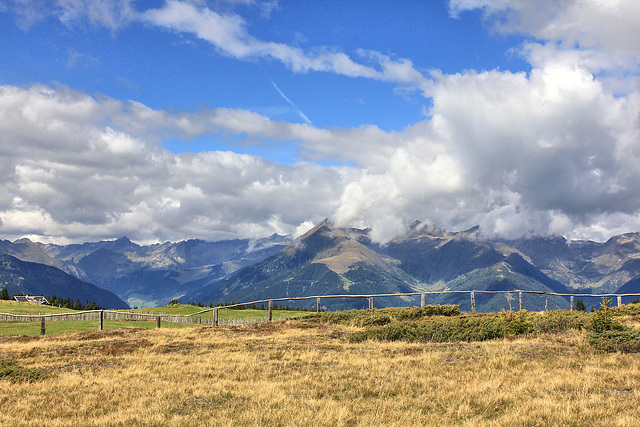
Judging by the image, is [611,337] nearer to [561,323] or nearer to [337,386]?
[561,323]

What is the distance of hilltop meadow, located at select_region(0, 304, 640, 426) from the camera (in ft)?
32.4

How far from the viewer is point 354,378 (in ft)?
44.8

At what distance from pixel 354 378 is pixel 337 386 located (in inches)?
45.6

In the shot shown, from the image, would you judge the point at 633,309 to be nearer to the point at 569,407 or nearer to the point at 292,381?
the point at 569,407

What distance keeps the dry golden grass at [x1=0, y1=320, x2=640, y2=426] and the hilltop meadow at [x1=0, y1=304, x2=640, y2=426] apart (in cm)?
5

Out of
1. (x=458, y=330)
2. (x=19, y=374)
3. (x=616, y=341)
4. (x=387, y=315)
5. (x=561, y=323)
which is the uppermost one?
(x=616, y=341)

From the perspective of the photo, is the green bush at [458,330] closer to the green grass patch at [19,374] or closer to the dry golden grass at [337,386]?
the dry golden grass at [337,386]

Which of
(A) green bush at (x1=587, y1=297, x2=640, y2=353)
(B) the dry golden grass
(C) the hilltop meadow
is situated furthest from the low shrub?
(A) green bush at (x1=587, y1=297, x2=640, y2=353)

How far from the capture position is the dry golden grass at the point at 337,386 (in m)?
9.77

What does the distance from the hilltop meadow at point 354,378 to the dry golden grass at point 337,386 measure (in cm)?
5

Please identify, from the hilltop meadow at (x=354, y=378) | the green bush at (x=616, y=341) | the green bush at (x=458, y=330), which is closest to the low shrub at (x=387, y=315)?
the green bush at (x=458, y=330)

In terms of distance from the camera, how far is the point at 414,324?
79.9 ft

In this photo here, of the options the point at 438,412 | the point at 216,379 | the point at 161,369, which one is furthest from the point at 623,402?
the point at 161,369

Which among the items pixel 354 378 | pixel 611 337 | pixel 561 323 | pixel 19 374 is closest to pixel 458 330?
pixel 561 323
